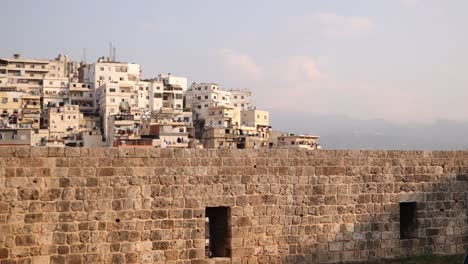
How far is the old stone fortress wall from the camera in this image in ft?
33.1

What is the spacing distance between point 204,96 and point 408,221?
97688mm

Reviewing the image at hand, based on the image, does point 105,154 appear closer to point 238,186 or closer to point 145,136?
point 238,186

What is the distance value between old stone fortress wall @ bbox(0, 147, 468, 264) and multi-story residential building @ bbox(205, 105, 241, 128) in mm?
76759

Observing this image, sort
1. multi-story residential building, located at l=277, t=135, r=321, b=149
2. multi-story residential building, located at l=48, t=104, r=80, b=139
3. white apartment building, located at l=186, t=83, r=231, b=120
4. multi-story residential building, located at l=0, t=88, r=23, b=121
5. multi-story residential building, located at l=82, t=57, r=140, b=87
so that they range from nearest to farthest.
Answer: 1. multi-story residential building, located at l=48, t=104, r=80, b=139
2. multi-story residential building, located at l=277, t=135, r=321, b=149
3. multi-story residential building, located at l=0, t=88, r=23, b=121
4. multi-story residential building, located at l=82, t=57, r=140, b=87
5. white apartment building, located at l=186, t=83, r=231, b=120

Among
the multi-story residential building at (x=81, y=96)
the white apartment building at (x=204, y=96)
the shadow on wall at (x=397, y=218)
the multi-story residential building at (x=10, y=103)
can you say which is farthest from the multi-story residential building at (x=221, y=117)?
the shadow on wall at (x=397, y=218)

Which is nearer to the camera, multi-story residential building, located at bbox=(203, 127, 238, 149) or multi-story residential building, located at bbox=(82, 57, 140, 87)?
multi-story residential building, located at bbox=(203, 127, 238, 149)

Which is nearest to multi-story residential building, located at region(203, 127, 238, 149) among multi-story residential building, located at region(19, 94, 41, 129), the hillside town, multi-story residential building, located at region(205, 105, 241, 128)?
the hillside town

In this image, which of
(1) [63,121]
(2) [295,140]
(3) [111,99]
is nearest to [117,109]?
(3) [111,99]

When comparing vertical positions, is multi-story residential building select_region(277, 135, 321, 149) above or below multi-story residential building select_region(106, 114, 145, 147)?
below

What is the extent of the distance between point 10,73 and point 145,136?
4616cm

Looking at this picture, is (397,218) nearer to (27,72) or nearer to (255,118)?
(255,118)

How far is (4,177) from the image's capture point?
985 centimetres

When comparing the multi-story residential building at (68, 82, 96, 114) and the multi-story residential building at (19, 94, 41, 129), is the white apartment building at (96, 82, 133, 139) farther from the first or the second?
the multi-story residential building at (19, 94, 41, 129)

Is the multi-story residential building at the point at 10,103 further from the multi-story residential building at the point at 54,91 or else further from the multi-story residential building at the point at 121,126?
the multi-story residential building at the point at 121,126
